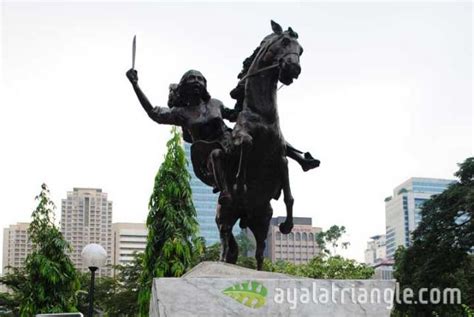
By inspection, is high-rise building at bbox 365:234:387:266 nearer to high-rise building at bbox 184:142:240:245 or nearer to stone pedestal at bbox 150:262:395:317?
high-rise building at bbox 184:142:240:245

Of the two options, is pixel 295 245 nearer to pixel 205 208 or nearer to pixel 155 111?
pixel 205 208

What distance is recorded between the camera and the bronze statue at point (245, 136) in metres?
7.88

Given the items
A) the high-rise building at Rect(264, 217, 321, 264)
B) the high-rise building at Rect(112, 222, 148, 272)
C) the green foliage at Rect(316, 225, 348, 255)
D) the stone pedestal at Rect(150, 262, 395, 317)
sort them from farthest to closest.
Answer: the high-rise building at Rect(112, 222, 148, 272) < the high-rise building at Rect(264, 217, 321, 264) < the green foliage at Rect(316, 225, 348, 255) < the stone pedestal at Rect(150, 262, 395, 317)

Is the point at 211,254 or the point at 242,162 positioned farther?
the point at 211,254

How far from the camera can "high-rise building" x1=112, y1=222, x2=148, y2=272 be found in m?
87.6

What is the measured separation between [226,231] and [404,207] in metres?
129

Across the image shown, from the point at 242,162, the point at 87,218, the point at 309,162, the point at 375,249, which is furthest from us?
the point at 375,249

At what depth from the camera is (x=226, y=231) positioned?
848 centimetres

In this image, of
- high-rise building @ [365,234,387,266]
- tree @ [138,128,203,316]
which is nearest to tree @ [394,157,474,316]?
tree @ [138,128,203,316]

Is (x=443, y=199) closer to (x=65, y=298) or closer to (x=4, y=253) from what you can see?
(x=65, y=298)

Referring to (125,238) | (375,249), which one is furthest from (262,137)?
(375,249)

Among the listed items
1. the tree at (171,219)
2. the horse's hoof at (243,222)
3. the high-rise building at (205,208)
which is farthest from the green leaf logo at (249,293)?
the high-rise building at (205,208)

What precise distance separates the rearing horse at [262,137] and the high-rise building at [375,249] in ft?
471

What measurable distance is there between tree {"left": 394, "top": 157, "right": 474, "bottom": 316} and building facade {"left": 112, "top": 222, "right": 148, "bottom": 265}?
58.1 meters
